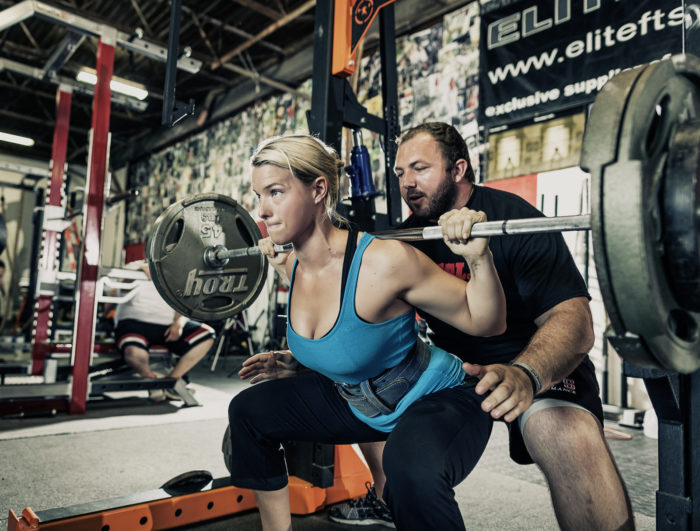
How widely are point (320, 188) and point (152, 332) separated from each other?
9.35 ft

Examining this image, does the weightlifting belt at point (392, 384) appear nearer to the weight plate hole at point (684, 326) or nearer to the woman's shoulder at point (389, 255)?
the woman's shoulder at point (389, 255)

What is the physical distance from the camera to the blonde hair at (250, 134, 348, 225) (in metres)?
1.31

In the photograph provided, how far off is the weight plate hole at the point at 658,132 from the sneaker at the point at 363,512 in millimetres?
1492

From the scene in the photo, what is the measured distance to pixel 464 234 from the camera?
1099 mm

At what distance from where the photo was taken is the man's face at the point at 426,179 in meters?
1.72

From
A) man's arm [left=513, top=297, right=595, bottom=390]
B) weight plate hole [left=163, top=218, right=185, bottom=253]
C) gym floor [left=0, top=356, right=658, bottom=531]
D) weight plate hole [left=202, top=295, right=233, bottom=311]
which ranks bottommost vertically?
gym floor [left=0, top=356, right=658, bottom=531]

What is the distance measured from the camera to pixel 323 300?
1.31m

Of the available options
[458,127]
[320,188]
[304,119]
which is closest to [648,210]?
[320,188]

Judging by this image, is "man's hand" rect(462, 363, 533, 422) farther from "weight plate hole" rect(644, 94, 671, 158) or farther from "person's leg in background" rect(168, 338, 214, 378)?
"person's leg in background" rect(168, 338, 214, 378)

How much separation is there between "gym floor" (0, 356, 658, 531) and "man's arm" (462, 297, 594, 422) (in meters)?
0.39

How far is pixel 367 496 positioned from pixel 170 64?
161 cm

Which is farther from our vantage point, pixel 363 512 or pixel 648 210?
pixel 363 512

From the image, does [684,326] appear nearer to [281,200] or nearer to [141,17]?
[281,200]

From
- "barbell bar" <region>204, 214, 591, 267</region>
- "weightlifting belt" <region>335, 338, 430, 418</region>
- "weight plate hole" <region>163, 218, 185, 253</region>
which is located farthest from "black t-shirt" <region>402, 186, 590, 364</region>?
"weight plate hole" <region>163, 218, 185, 253</region>
